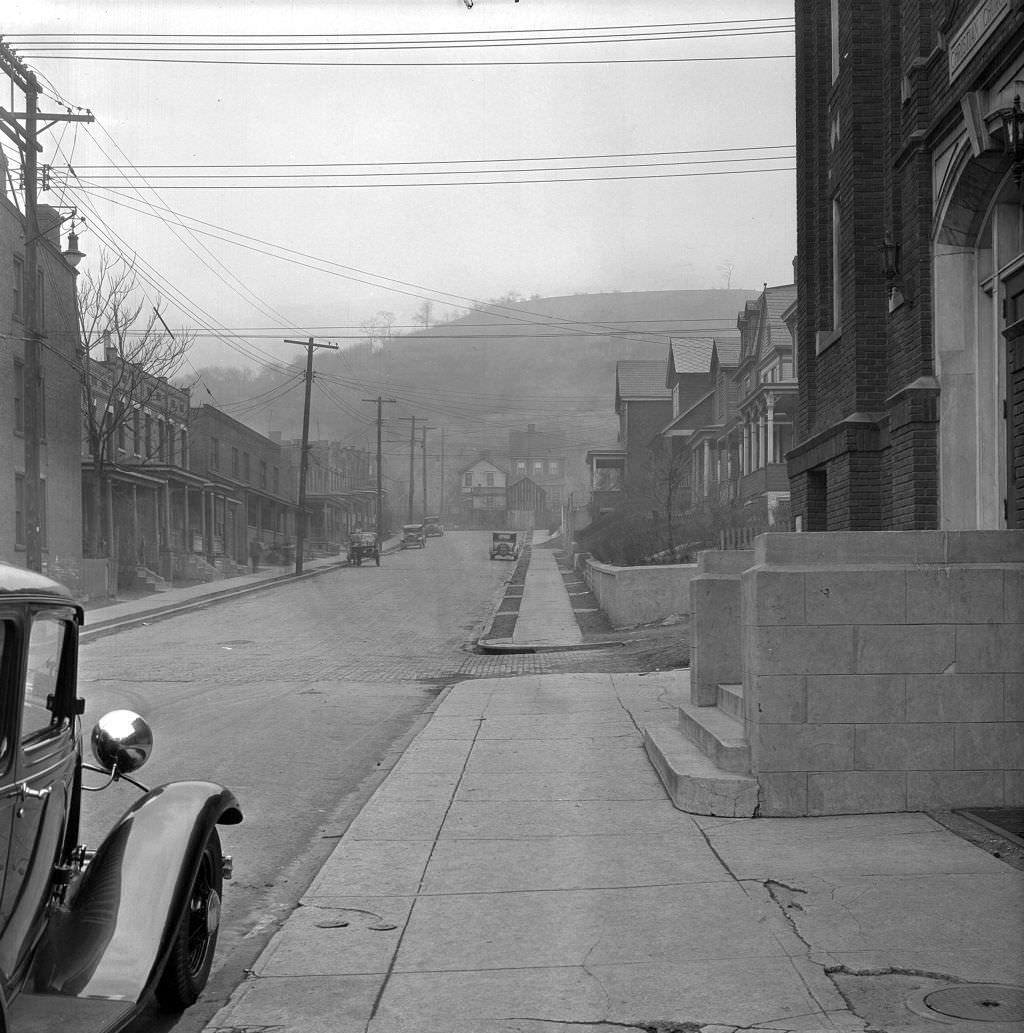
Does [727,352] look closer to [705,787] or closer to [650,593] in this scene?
[650,593]

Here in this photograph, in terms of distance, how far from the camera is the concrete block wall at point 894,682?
7.10 m

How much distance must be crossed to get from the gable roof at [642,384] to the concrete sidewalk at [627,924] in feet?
176

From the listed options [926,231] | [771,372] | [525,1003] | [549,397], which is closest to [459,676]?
[926,231]

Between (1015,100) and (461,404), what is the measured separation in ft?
257

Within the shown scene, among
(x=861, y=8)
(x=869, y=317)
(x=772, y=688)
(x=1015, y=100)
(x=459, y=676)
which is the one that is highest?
(x=861, y=8)

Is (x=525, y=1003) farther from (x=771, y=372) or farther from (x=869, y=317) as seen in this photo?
(x=771, y=372)

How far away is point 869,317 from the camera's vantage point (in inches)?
475

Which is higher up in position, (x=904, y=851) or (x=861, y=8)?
(x=861, y=8)

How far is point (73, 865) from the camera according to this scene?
4.34 meters

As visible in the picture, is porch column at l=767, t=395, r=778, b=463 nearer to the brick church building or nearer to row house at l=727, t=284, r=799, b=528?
row house at l=727, t=284, r=799, b=528

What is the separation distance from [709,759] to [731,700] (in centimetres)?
106

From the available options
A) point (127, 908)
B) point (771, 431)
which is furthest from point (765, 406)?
point (127, 908)

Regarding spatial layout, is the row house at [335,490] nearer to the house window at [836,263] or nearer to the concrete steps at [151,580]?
the concrete steps at [151,580]

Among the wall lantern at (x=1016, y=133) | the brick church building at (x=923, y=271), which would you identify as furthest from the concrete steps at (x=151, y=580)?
the wall lantern at (x=1016, y=133)
